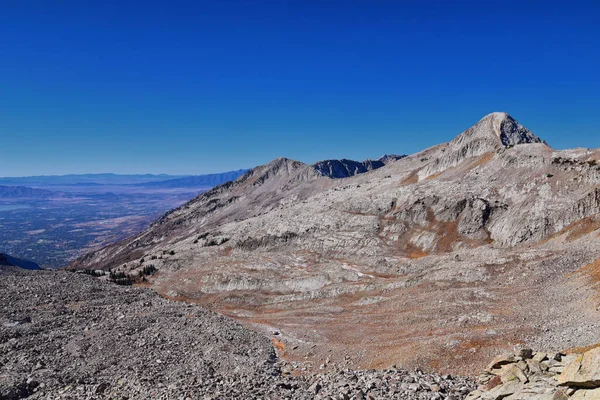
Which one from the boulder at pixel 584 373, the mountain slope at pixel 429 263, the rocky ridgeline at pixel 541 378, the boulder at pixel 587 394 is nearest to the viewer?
the boulder at pixel 587 394

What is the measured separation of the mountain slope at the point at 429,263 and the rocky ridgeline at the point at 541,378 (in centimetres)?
998

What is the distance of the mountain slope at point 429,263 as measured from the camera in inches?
1660

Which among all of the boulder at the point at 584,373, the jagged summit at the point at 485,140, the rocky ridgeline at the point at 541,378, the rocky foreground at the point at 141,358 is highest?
the jagged summit at the point at 485,140

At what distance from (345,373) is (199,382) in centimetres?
1223

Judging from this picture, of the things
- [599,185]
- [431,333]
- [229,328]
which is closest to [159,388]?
[229,328]

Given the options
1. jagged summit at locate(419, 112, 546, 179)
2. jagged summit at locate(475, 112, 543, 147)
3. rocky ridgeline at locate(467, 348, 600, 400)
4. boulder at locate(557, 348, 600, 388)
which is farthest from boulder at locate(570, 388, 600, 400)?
jagged summit at locate(475, 112, 543, 147)

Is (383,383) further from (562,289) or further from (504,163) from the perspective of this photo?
(504,163)

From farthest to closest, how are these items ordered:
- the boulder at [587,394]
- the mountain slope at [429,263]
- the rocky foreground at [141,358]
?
the mountain slope at [429,263], the rocky foreground at [141,358], the boulder at [587,394]

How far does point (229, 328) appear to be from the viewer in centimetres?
5025

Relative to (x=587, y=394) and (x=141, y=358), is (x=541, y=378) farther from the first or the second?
(x=141, y=358)

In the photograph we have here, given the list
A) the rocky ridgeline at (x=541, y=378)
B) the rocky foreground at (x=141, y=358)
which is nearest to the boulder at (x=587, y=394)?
the rocky ridgeline at (x=541, y=378)

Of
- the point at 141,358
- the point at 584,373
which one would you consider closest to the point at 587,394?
the point at 584,373

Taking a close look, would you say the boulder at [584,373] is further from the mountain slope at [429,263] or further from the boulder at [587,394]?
the mountain slope at [429,263]

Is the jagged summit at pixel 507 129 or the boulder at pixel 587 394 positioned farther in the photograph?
the jagged summit at pixel 507 129
